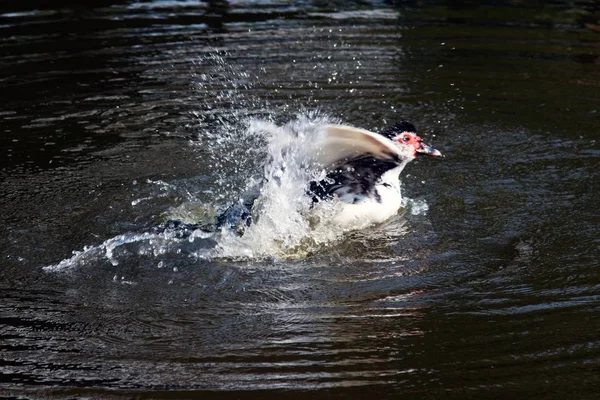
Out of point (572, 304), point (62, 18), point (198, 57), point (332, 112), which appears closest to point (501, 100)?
point (332, 112)

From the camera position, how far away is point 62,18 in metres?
11.8

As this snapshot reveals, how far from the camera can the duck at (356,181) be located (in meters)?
6.21

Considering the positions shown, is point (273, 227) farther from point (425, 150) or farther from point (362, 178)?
point (425, 150)

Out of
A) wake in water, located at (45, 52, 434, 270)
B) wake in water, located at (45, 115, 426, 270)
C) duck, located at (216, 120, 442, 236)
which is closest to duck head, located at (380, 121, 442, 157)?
duck, located at (216, 120, 442, 236)

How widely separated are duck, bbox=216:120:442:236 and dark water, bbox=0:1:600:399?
6.7 inches

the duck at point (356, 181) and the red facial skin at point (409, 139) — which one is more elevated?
the red facial skin at point (409, 139)

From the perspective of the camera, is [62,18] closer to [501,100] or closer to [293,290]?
[501,100]

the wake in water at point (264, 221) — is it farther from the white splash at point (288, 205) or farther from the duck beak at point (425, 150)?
the duck beak at point (425, 150)

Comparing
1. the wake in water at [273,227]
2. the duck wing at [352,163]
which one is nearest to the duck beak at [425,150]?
the duck wing at [352,163]

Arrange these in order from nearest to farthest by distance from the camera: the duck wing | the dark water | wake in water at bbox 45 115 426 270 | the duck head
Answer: the dark water → wake in water at bbox 45 115 426 270 → the duck wing → the duck head

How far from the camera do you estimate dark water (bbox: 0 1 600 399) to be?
460 centimetres

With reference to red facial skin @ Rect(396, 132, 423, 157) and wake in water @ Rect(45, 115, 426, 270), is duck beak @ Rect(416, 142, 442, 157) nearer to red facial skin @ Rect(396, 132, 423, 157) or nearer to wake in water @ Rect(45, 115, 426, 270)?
red facial skin @ Rect(396, 132, 423, 157)

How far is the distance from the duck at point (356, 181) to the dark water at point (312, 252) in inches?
6.7

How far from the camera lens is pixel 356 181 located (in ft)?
20.9
